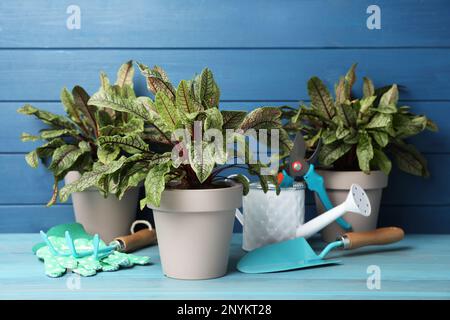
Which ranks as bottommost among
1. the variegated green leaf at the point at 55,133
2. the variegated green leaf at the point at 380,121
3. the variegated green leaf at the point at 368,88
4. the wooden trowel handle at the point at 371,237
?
the wooden trowel handle at the point at 371,237

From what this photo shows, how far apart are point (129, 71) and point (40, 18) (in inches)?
13.1

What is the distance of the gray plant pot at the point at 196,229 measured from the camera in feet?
4.22

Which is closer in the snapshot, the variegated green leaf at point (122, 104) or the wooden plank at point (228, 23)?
the variegated green leaf at point (122, 104)

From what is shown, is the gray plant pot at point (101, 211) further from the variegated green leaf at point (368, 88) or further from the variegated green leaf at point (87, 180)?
the variegated green leaf at point (368, 88)

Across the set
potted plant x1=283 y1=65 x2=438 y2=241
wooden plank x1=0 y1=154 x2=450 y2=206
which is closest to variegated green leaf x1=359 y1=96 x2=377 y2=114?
potted plant x1=283 y1=65 x2=438 y2=241

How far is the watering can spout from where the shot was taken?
153 cm

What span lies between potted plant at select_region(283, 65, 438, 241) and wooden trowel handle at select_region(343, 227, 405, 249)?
0.41ft

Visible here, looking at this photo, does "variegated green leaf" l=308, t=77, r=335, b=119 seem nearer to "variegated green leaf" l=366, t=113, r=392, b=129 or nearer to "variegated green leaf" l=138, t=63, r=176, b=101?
"variegated green leaf" l=366, t=113, r=392, b=129

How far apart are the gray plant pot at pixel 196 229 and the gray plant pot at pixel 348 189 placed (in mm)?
432

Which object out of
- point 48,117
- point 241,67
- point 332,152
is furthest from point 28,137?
point 332,152

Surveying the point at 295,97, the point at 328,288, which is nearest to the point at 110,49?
the point at 295,97

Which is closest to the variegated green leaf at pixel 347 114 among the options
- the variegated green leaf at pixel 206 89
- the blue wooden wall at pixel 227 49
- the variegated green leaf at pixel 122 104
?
the blue wooden wall at pixel 227 49

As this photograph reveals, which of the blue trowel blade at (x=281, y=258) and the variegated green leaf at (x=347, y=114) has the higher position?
the variegated green leaf at (x=347, y=114)

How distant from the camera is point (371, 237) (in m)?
1.55
